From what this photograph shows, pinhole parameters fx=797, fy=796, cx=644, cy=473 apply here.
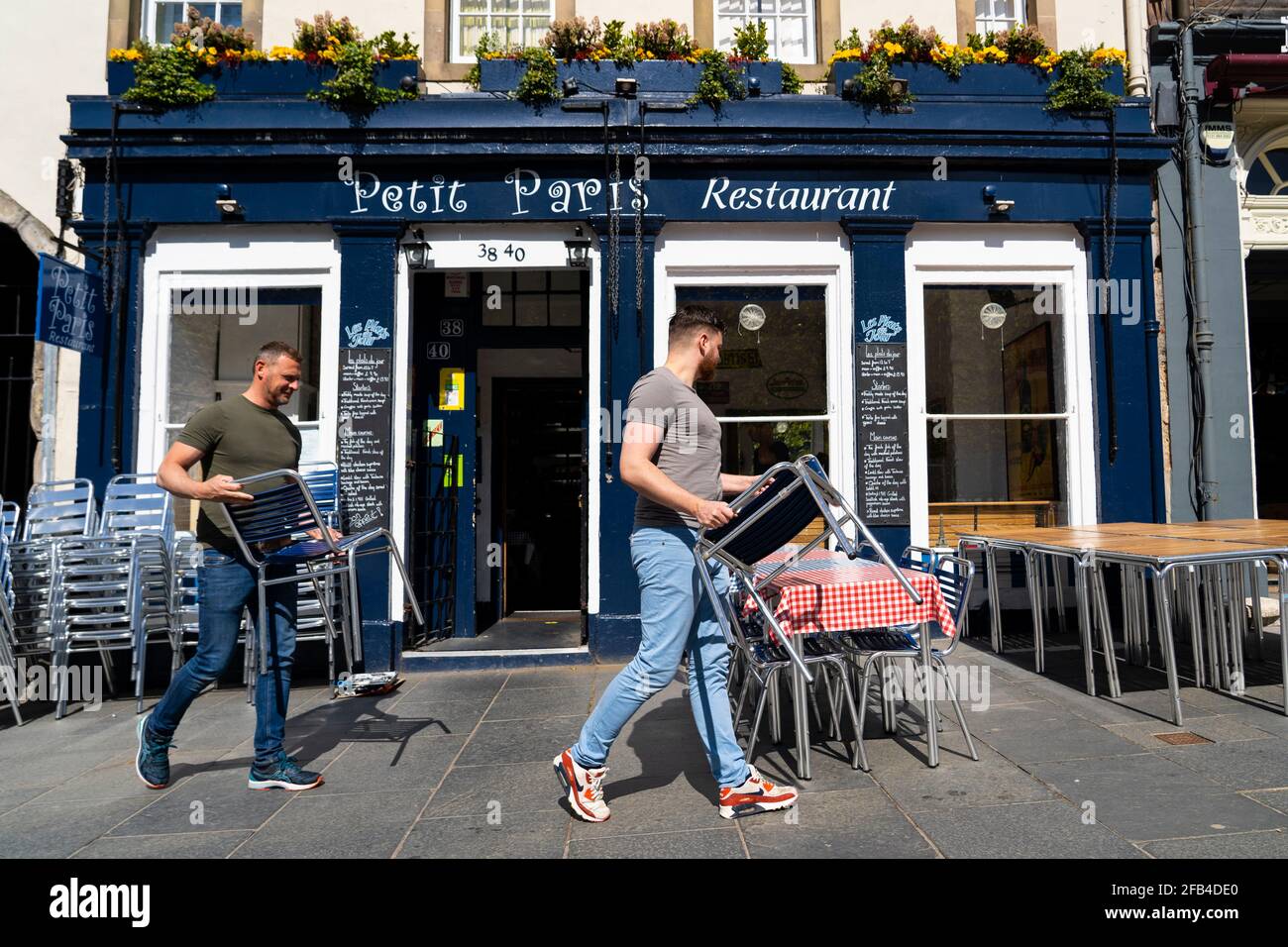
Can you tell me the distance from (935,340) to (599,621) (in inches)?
151

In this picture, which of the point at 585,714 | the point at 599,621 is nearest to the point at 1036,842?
the point at 585,714

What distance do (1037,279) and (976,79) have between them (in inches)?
72.3

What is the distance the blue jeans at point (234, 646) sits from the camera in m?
3.71

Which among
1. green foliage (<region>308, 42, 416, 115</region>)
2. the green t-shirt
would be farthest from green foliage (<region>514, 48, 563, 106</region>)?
the green t-shirt

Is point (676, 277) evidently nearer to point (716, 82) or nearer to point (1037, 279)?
point (716, 82)

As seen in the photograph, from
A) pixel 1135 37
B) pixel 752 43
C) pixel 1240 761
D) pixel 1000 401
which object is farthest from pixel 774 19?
pixel 1240 761

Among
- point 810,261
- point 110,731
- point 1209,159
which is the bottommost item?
point 110,731

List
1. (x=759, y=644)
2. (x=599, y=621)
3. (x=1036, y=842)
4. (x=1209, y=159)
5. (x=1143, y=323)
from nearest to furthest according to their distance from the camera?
1. (x=1036, y=842)
2. (x=759, y=644)
3. (x=599, y=621)
4. (x=1143, y=323)
5. (x=1209, y=159)

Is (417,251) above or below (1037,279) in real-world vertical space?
above

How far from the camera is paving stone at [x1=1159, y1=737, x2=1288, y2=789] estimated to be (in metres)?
3.64

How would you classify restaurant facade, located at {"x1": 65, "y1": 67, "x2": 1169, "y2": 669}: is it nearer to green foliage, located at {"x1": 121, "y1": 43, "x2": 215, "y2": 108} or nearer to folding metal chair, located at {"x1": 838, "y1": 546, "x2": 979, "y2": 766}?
green foliage, located at {"x1": 121, "y1": 43, "x2": 215, "y2": 108}

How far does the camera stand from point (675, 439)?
3.29m

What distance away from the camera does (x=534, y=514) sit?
28.3 ft

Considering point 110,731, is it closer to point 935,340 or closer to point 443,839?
point 443,839
